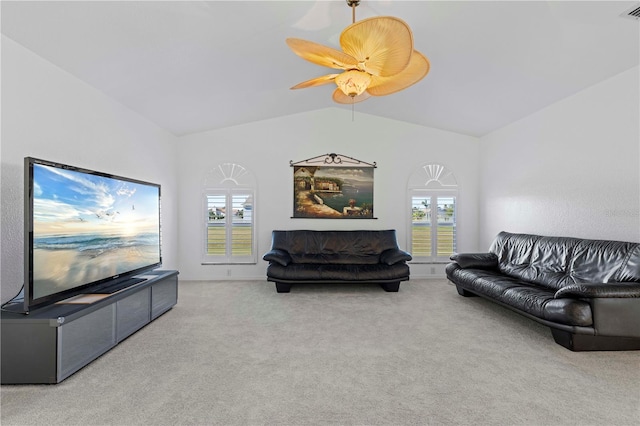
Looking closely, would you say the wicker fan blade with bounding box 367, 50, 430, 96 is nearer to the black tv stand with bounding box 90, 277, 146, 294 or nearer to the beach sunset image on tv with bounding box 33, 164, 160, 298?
the beach sunset image on tv with bounding box 33, 164, 160, 298

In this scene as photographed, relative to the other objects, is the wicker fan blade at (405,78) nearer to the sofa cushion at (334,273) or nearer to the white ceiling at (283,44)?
the white ceiling at (283,44)

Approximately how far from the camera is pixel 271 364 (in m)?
2.49

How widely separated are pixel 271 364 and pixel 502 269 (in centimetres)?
356

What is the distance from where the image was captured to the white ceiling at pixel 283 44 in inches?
97.2

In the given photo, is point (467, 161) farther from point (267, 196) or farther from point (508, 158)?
point (267, 196)

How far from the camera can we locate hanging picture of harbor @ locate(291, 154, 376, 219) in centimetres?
575

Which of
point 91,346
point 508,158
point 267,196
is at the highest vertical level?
point 508,158

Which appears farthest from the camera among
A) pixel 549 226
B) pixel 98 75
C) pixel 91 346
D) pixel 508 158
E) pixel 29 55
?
pixel 508 158

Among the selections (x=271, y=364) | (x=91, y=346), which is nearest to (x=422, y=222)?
(x=271, y=364)

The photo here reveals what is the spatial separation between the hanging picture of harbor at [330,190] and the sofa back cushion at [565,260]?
234 centimetres

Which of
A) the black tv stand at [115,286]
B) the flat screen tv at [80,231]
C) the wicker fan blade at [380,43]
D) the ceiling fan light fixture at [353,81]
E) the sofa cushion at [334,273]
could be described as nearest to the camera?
the wicker fan blade at [380,43]

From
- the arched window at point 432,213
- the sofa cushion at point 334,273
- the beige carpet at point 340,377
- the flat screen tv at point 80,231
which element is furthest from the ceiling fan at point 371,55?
the arched window at point 432,213

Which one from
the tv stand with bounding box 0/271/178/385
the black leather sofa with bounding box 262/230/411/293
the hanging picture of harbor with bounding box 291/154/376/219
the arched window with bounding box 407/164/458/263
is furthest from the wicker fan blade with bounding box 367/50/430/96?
the arched window with bounding box 407/164/458/263

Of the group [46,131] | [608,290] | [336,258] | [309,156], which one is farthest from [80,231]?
[608,290]
